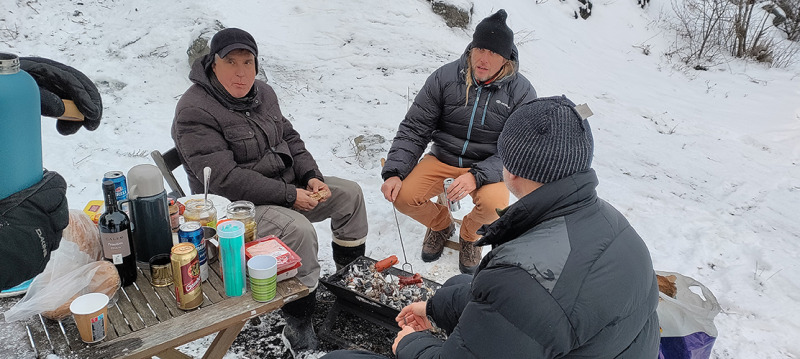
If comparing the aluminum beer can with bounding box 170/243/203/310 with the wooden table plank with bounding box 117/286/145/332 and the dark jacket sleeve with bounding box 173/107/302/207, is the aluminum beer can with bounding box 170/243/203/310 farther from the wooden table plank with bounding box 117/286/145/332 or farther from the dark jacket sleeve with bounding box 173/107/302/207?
the dark jacket sleeve with bounding box 173/107/302/207

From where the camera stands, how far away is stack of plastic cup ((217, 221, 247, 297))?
191cm

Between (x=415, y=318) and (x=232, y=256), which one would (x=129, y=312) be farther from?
(x=415, y=318)

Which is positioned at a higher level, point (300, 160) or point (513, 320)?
point (513, 320)

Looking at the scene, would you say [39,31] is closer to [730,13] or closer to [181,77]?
[181,77]

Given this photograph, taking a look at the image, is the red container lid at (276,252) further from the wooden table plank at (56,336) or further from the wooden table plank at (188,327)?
the wooden table plank at (56,336)

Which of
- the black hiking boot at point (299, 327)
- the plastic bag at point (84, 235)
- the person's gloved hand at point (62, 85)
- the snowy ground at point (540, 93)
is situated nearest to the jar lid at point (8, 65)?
the person's gloved hand at point (62, 85)

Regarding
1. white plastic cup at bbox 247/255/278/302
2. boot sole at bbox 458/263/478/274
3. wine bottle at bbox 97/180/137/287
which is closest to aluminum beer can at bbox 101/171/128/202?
wine bottle at bbox 97/180/137/287

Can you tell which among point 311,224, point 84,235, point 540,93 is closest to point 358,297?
point 311,224

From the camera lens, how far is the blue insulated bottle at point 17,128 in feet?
4.47

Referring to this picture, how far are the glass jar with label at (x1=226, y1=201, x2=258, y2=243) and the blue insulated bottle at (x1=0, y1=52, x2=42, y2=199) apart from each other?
0.86 m

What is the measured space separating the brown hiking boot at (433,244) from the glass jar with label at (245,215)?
1767 millimetres

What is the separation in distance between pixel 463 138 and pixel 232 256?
2.11m

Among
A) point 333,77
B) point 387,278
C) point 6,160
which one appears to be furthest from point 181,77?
point 6,160

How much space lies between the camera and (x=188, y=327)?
1.87m
